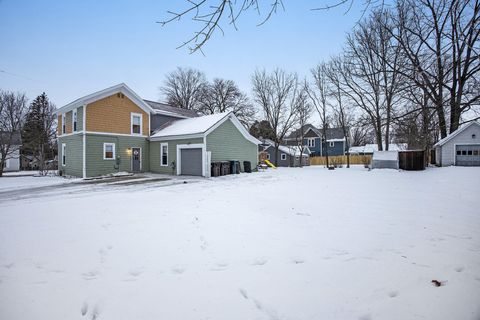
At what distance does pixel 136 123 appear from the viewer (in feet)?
60.0

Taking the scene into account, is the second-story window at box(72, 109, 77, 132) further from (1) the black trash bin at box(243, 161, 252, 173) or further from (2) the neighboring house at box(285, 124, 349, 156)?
(2) the neighboring house at box(285, 124, 349, 156)

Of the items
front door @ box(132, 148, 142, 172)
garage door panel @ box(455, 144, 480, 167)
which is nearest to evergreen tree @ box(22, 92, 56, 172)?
front door @ box(132, 148, 142, 172)

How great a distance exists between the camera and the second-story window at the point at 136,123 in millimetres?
18105

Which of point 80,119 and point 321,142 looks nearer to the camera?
point 80,119

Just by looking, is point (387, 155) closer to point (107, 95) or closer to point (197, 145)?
point (197, 145)

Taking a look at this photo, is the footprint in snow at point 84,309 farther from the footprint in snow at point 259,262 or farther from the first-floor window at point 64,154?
the first-floor window at point 64,154

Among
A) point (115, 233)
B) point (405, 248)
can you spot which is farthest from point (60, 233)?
point (405, 248)

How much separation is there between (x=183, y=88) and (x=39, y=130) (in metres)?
21.3

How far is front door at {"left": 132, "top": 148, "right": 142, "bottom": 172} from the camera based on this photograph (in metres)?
18.0

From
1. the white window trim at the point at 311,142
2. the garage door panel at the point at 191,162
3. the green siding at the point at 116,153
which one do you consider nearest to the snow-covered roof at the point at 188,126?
the garage door panel at the point at 191,162

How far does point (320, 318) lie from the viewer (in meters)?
1.98

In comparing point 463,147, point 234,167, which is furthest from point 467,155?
point 234,167

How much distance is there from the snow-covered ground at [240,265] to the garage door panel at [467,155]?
22005 millimetres

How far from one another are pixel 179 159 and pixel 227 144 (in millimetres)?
3945
